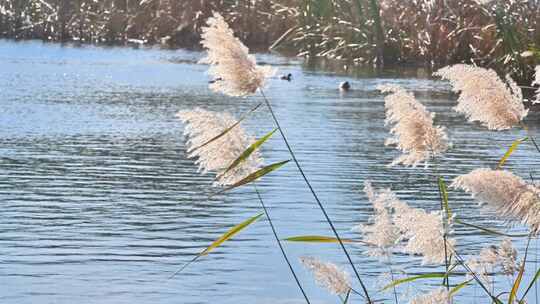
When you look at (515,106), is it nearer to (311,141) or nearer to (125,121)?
(311,141)

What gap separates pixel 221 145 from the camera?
579 cm

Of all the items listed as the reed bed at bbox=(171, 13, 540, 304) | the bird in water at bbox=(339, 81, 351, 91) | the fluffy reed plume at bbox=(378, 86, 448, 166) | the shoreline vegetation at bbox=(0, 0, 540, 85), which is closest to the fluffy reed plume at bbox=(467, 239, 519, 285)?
the reed bed at bbox=(171, 13, 540, 304)

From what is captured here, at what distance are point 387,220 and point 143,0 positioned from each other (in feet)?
142

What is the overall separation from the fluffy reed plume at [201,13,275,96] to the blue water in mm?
1427

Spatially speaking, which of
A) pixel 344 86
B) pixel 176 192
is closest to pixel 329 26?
pixel 344 86

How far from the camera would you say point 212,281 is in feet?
32.7

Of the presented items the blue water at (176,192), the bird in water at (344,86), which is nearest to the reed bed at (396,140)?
the blue water at (176,192)

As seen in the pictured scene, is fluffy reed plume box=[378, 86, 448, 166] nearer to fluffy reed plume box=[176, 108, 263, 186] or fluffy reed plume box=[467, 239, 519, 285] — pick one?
fluffy reed plume box=[467, 239, 519, 285]

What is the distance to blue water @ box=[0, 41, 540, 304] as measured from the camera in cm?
993

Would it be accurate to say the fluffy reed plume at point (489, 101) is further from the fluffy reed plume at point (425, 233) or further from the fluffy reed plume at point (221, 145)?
the fluffy reed plume at point (221, 145)

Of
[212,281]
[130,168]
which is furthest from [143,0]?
[212,281]

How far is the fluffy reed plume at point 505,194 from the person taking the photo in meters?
5.34

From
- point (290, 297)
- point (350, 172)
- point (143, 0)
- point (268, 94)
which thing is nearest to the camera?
point (290, 297)

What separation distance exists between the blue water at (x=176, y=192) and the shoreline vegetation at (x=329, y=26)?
7.12ft
